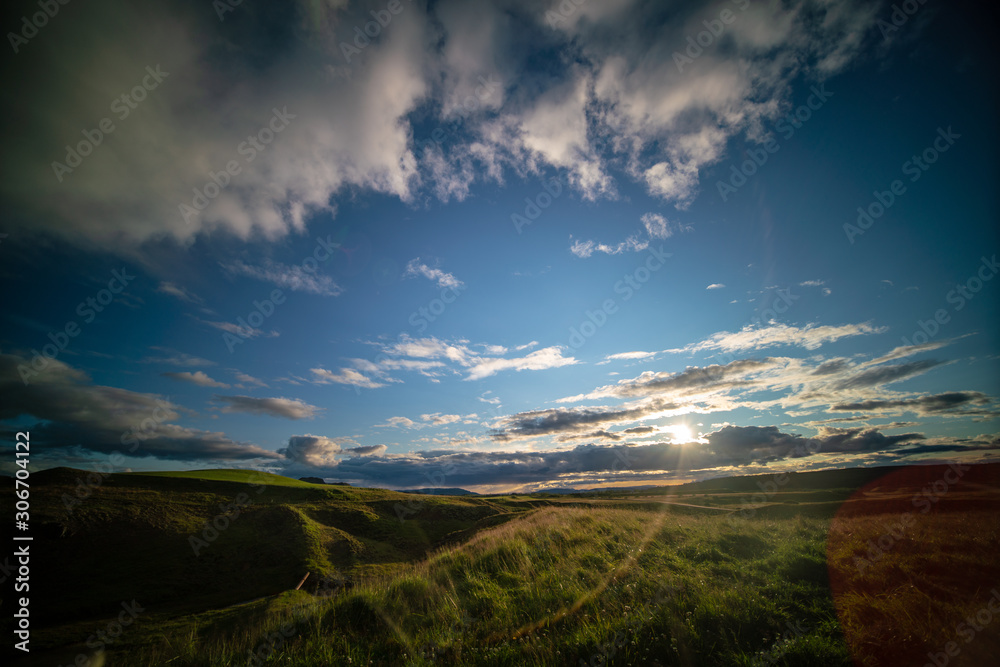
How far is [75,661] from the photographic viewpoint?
10.8 metres

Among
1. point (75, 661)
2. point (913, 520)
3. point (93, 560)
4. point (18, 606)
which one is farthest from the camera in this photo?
point (93, 560)

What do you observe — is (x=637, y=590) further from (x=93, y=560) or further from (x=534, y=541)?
(x=93, y=560)

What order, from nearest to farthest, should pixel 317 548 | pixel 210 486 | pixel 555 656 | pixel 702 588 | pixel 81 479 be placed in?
pixel 555 656, pixel 702 588, pixel 317 548, pixel 81 479, pixel 210 486

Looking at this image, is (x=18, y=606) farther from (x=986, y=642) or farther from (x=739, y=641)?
(x=986, y=642)

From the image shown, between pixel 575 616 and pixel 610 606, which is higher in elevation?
pixel 610 606

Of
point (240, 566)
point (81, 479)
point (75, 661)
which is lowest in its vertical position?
point (240, 566)

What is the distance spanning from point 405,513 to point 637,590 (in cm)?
4042

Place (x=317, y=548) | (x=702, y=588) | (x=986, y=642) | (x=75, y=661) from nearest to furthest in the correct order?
(x=986, y=642), (x=702, y=588), (x=75, y=661), (x=317, y=548)

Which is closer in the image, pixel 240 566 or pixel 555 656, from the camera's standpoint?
pixel 555 656

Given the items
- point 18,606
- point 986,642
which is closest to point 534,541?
point 986,642

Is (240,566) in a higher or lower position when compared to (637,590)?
lower

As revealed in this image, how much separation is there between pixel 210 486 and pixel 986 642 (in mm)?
61764

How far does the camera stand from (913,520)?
42.3ft

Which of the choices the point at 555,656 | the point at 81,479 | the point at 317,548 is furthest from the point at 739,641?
the point at 81,479
